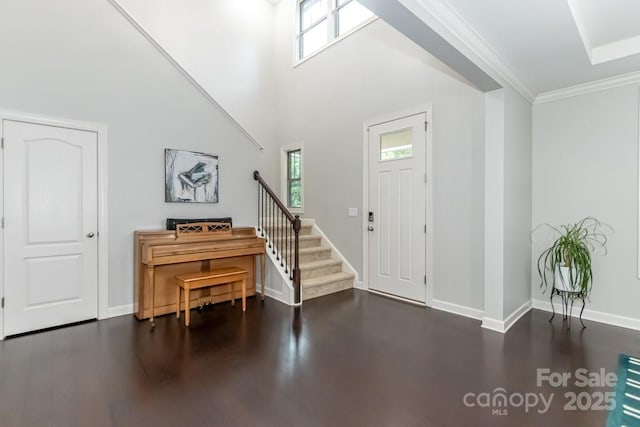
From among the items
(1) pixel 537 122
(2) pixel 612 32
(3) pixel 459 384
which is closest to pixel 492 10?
(2) pixel 612 32

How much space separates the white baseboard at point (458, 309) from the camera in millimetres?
3364

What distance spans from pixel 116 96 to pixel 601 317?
571 cm

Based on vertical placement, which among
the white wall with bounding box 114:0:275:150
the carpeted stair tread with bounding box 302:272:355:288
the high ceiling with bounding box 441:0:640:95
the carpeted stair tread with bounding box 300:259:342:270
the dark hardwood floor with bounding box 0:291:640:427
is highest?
the white wall with bounding box 114:0:275:150

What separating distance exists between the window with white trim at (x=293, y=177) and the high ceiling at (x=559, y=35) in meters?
3.48

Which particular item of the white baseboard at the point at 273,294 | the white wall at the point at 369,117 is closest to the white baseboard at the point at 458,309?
the white wall at the point at 369,117

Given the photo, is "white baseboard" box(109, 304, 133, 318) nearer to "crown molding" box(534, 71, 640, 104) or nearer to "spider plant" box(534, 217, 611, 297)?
"spider plant" box(534, 217, 611, 297)

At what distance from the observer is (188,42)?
439 centimetres

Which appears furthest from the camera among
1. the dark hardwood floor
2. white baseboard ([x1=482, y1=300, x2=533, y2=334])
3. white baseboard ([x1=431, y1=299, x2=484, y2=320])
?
white baseboard ([x1=431, y1=299, x2=484, y2=320])

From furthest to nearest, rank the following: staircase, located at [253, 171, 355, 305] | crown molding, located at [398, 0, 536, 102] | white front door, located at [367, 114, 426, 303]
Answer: staircase, located at [253, 171, 355, 305]
white front door, located at [367, 114, 426, 303]
crown molding, located at [398, 0, 536, 102]

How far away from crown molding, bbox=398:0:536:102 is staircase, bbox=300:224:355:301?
3.04 meters

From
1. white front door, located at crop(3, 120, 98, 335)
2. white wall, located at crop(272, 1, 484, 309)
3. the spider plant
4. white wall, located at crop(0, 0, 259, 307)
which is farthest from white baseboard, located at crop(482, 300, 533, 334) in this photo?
white front door, located at crop(3, 120, 98, 335)

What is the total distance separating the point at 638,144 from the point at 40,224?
19.2ft

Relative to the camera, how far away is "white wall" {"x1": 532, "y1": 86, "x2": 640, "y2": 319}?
10.1 ft

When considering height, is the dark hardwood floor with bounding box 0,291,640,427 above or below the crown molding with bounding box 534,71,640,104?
below
